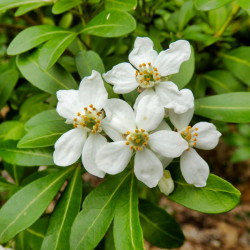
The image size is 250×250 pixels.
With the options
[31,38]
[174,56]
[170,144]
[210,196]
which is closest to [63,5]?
[31,38]

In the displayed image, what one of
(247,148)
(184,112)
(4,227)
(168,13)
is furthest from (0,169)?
(247,148)

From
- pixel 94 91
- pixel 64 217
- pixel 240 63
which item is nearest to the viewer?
pixel 94 91

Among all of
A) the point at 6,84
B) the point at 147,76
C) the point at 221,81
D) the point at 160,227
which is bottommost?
the point at 160,227

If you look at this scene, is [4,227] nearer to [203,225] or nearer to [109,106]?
[109,106]

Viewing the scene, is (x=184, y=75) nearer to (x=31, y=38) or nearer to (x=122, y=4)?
(x=122, y=4)

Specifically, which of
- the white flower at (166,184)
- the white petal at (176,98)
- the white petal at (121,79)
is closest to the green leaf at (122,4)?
the white petal at (121,79)

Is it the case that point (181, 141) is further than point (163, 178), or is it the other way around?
point (163, 178)

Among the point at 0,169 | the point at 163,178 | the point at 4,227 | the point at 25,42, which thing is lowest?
the point at 0,169
